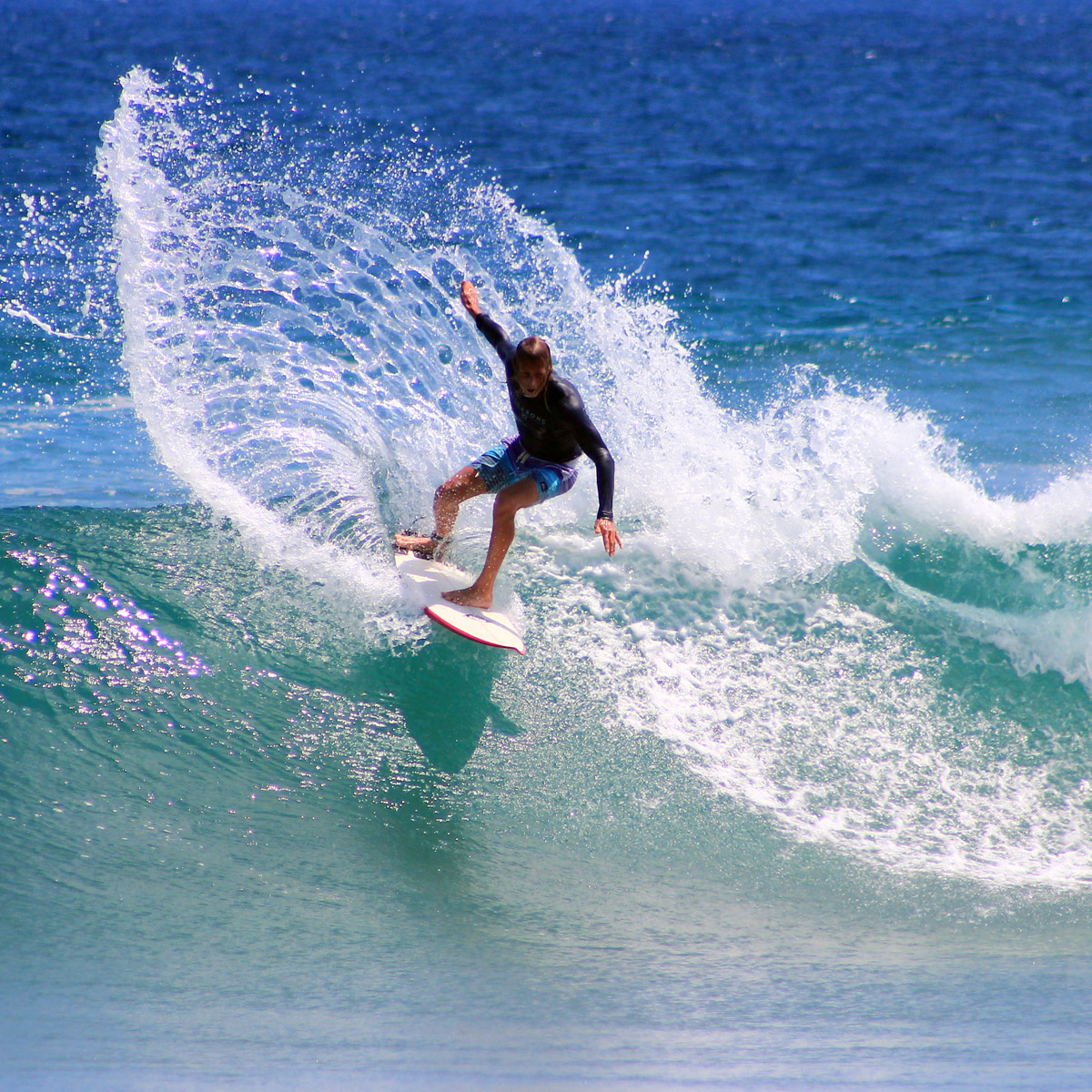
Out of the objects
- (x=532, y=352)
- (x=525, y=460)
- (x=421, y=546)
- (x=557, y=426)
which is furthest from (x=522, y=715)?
(x=532, y=352)

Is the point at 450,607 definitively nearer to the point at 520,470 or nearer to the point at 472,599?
the point at 472,599

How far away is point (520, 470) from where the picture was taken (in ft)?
18.7

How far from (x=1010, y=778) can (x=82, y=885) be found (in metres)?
4.36

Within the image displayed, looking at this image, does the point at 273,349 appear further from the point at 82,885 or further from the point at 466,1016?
the point at 466,1016

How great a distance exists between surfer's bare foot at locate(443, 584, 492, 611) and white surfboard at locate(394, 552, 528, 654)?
0.02 m

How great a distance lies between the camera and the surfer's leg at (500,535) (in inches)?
221

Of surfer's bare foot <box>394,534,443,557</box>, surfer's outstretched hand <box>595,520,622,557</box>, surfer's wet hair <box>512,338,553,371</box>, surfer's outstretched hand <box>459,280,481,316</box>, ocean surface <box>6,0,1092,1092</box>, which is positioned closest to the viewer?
ocean surface <box>6,0,1092,1092</box>

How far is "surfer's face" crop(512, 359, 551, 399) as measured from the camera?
4957 millimetres

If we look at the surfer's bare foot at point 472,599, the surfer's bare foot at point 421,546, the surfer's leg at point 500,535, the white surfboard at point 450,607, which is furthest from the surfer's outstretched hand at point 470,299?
the surfer's bare foot at point 472,599

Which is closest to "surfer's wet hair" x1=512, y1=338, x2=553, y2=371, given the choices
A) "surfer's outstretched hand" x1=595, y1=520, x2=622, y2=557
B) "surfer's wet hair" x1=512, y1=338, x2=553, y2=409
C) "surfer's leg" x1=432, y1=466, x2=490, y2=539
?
"surfer's wet hair" x1=512, y1=338, x2=553, y2=409

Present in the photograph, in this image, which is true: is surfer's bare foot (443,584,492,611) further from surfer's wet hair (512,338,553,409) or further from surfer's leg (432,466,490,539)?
surfer's wet hair (512,338,553,409)

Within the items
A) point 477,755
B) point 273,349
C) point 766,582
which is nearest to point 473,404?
point 273,349

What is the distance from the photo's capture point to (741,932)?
4445 millimetres

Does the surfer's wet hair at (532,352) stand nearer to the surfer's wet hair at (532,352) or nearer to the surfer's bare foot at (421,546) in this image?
the surfer's wet hair at (532,352)
